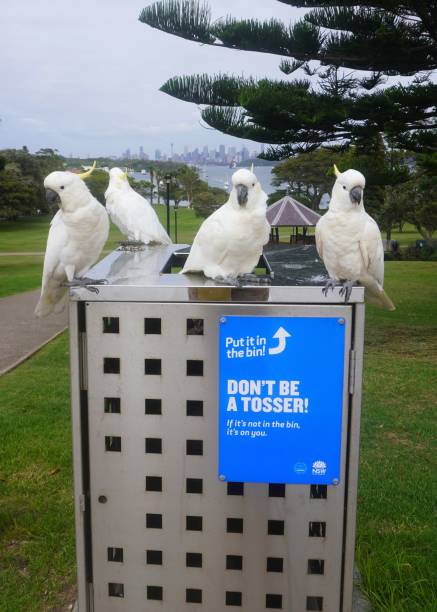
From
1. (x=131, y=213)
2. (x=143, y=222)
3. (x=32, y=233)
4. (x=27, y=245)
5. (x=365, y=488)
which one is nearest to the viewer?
(x=365, y=488)

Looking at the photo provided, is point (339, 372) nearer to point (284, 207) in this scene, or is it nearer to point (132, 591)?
point (132, 591)

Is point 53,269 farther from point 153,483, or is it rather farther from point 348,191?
point 348,191

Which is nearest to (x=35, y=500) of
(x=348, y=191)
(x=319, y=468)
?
(x=319, y=468)

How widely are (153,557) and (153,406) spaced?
51cm

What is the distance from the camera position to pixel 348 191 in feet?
7.48

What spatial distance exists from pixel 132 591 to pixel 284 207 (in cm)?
608

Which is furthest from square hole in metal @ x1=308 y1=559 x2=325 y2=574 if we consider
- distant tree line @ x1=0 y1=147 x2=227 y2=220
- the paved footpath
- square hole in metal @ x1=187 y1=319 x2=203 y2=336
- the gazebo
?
distant tree line @ x1=0 y1=147 x2=227 y2=220

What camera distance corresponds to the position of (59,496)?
11.3 ft

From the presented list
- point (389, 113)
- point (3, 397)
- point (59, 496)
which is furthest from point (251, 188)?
point (389, 113)

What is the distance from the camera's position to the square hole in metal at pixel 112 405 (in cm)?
186

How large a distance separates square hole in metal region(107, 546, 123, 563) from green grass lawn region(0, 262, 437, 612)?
88cm

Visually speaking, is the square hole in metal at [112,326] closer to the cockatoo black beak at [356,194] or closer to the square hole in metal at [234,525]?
the square hole in metal at [234,525]

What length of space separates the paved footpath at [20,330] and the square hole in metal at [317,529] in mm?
5044

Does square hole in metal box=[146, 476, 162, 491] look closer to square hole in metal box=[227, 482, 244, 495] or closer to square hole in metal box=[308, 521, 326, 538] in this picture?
square hole in metal box=[227, 482, 244, 495]
